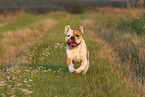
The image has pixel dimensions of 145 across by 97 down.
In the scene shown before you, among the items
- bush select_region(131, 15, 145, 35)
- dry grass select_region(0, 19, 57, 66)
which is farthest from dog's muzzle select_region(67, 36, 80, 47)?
bush select_region(131, 15, 145, 35)

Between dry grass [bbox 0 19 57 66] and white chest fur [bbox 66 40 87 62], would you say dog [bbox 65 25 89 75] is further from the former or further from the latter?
dry grass [bbox 0 19 57 66]

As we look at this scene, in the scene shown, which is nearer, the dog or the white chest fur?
the dog

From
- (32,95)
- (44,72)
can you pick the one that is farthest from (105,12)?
(32,95)

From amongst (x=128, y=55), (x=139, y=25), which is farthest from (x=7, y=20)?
(x=128, y=55)

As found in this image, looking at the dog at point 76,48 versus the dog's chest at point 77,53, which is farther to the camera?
the dog's chest at point 77,53

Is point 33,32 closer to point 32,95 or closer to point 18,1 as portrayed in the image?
point 32,95

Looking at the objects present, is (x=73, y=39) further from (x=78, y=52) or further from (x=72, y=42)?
(x=78, y=52)

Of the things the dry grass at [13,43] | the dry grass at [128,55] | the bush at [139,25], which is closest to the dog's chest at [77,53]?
the dry grass at [128,55]

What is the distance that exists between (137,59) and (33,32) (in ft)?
35.3

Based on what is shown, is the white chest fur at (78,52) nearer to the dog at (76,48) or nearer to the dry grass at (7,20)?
the dog at (76,48)

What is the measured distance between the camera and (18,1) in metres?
55.1

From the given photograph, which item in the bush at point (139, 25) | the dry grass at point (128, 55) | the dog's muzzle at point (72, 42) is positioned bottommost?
the dry grass at point (128, 55)

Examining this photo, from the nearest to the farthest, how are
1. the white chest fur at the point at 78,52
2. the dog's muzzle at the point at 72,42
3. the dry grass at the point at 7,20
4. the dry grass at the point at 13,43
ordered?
the dog's muzzle at the point at 72,42 → the white chest fur at the point at 78,52 → the dry grass at the point at 13,43 → the dry grass at the point at 7,20

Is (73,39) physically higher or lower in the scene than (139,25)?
lower
